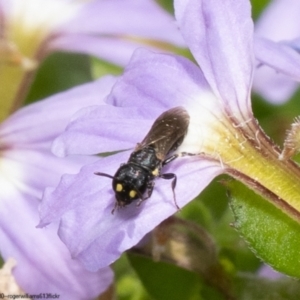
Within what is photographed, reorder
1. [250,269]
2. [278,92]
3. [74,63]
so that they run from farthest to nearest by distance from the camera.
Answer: [74,63] < [278,92] < [250,269]

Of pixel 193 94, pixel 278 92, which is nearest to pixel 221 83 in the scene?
pixel 193 94

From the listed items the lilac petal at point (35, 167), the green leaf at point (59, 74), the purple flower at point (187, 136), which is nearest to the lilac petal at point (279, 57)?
the purple flower at point (187, 136)

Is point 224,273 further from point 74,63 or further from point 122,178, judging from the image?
point 74,63

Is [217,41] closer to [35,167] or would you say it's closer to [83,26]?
[35,167]

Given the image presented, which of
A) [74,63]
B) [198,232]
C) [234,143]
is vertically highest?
[234,143]

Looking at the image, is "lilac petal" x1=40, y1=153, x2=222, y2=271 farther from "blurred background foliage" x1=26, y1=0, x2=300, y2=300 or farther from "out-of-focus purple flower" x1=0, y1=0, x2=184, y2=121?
"out-of-focus purple flower" x1=0, y1=0, x2=184, y2=121

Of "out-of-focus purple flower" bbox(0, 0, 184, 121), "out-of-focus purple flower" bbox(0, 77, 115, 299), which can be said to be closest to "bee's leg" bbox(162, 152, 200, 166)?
"out-of-focus purple flower" bbox(0, 77, 115, 299)

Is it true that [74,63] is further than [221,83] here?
Yes

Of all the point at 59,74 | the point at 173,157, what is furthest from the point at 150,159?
the point at 59,74
